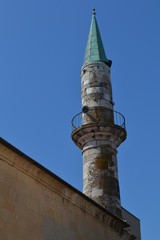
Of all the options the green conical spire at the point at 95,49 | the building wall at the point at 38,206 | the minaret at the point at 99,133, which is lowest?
the building wall at the point at 38,206

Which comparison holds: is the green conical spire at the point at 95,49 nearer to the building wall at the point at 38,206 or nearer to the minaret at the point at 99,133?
the minaret at the point at 99,133

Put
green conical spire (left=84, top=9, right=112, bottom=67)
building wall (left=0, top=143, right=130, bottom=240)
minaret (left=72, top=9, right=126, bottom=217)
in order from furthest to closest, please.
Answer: green conical spire (left=84, top=9, right=112, bottom=67) < minaret (left=72, top=9, right=126, bottom=217) < building wall (left=0, top=143, right=130, bottom=240)

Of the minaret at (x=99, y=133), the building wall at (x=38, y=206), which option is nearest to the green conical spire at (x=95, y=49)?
the minaret at (x=99, y=133)

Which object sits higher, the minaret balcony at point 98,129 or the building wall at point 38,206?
the minaret balcony at point 98,129

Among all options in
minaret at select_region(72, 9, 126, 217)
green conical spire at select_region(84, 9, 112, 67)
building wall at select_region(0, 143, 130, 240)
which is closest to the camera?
building wall at select_region(0, 143, 130, 240)

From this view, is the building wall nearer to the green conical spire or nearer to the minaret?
the minaret

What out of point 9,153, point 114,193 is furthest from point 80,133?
point 9,153

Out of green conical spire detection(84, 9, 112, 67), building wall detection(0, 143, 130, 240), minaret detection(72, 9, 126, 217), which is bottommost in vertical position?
building wall detection(0, 143, 130, 240)

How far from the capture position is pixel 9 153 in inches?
324

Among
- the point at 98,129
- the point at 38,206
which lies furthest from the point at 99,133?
the point at 38,206

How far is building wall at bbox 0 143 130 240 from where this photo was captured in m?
7.92

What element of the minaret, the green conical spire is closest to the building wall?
the minaret

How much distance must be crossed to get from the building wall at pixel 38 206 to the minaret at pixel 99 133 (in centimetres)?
503

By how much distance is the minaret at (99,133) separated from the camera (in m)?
15.5
